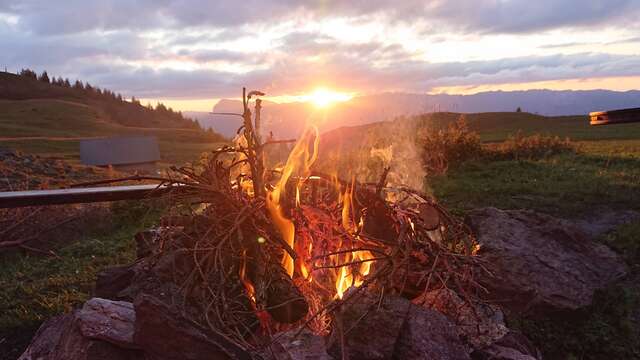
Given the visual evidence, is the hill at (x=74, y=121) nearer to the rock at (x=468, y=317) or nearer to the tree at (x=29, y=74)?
the tree at (x=29, y=74)

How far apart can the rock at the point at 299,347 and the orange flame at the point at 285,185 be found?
1.67 ft

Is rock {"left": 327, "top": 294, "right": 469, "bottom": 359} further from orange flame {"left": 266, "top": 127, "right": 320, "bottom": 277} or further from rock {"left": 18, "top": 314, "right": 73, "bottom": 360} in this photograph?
rock {"left": 18, "top": 314, "right": 73, "bottom": 360}

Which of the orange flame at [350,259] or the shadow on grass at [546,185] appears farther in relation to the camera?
the shadow on grass at [546,185]

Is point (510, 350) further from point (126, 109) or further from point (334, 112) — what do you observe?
point (126, 109)

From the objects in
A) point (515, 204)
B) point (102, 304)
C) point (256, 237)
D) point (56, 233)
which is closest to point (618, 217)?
point (515, 204)

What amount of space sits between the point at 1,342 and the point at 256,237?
2154mm

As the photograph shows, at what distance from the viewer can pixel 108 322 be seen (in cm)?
264

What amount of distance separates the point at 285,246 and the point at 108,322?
0.91 m

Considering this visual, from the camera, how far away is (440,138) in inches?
434

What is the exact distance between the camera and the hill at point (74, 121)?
25453 millimetres

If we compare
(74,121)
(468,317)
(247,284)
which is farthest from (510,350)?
(74,121)

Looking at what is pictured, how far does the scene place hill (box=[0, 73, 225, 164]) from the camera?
83.5ft

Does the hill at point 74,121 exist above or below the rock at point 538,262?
above

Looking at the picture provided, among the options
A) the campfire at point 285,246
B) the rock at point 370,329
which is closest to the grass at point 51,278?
the campfire at point 285,246
